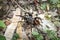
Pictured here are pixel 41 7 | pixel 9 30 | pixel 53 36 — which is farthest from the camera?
pixel 41 7

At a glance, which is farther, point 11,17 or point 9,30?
point 11,17

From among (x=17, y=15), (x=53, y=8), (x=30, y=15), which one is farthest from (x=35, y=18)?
(x=53, y=8)

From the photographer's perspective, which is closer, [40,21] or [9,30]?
[9,30]

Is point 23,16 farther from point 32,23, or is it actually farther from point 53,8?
point 53,8

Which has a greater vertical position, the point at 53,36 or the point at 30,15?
the point at 30,15

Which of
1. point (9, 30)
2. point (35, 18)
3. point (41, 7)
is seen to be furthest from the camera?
point (41, 7)

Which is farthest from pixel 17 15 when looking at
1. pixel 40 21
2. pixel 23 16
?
pixel 40 21

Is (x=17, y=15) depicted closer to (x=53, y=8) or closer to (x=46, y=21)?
(x=46, y=21)

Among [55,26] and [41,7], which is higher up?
[41,7]

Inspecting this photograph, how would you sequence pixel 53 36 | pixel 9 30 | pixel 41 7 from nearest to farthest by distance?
pixel 9 30 → pixel 53 36 → pixel 41 7
